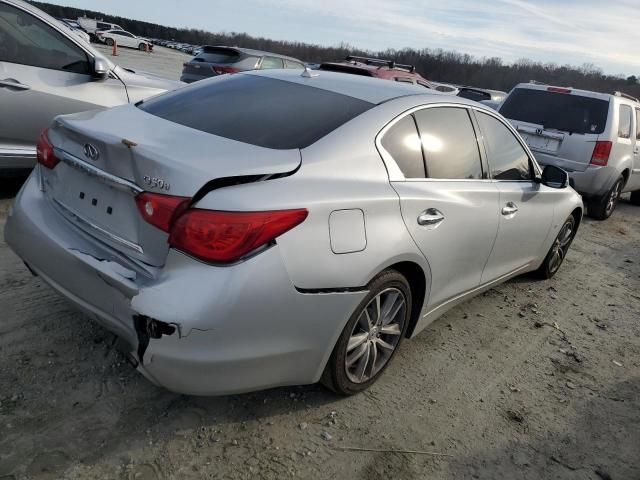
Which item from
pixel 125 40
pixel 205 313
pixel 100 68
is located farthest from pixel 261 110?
pixel 125 40

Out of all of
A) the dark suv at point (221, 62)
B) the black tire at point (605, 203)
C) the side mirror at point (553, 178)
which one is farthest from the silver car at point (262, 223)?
the dark suv at point (221, 62)

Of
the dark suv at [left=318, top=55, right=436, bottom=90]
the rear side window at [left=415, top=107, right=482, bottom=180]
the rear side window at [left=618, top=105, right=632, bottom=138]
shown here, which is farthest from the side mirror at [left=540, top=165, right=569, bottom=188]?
the dark suv at [left=318, top=55, right=436, bottom=90]

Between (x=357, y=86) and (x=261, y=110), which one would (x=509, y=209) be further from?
(x=261, y=110)

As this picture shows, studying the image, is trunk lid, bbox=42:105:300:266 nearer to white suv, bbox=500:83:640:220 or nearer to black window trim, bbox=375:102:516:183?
black window trim, bbox=375:102:516:183

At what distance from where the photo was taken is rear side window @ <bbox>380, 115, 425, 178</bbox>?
105 inches

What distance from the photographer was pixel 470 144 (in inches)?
130

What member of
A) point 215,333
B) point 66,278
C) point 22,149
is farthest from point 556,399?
point 22,149

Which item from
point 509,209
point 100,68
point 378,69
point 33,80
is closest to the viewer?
point 509,209

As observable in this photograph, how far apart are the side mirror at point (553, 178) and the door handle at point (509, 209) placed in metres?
0.52

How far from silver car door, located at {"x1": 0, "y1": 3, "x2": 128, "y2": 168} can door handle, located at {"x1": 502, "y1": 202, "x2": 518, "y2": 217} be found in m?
3.78

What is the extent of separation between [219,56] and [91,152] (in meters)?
10.2

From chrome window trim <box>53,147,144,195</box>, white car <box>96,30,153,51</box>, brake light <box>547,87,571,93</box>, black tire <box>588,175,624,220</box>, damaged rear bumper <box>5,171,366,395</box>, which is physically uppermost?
brake light <box>547,87,571,93</box>

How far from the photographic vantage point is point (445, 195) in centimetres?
289

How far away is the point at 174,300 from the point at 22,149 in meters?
3.55
